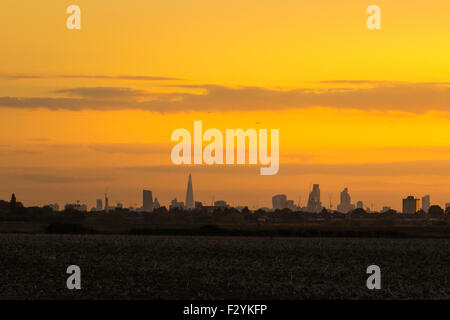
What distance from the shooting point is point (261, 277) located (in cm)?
8212

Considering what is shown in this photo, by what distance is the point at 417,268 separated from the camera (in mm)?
99812

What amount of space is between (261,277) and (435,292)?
Answer: 17.2m
